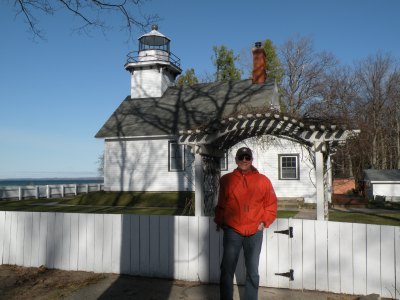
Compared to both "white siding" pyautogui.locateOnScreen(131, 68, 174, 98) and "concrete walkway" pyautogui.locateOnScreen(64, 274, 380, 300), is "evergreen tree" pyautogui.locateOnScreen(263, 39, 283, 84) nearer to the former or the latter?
"white siding" pyautogui.locateOnScreen(131, 68, 174, 98)

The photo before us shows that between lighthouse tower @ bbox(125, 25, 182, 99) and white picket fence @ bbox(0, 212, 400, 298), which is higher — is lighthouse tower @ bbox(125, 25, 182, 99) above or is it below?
above

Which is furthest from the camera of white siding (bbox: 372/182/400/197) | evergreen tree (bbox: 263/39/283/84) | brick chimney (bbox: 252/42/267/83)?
evergreen tree (bbox: 263/39/283/84)

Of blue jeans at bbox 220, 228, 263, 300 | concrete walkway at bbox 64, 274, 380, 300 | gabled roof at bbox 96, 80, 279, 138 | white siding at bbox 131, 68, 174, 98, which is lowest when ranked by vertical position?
concrete walkway at bbox 64, 274, 380, 300

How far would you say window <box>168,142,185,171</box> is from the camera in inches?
824

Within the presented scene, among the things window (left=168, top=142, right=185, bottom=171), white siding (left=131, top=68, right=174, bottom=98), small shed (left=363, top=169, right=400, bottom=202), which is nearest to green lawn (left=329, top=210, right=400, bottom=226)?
window (left=168, top=142, right=185, bottom=171)

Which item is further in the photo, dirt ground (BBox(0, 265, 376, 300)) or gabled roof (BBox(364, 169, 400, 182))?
gabled roof (BBox(364, 169, 400, 182))

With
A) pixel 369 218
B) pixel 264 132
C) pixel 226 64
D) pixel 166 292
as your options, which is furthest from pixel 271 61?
pixel 166 292

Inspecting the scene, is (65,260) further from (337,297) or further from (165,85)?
(165,85)

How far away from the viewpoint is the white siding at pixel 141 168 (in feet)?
68.4

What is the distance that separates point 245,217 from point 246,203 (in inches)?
6.8

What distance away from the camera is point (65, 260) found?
7.15 meters

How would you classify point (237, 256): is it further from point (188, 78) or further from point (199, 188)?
point (188, 78)

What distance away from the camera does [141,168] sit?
70.2 ft

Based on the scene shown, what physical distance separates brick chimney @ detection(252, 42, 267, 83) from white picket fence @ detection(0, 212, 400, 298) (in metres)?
17.2
